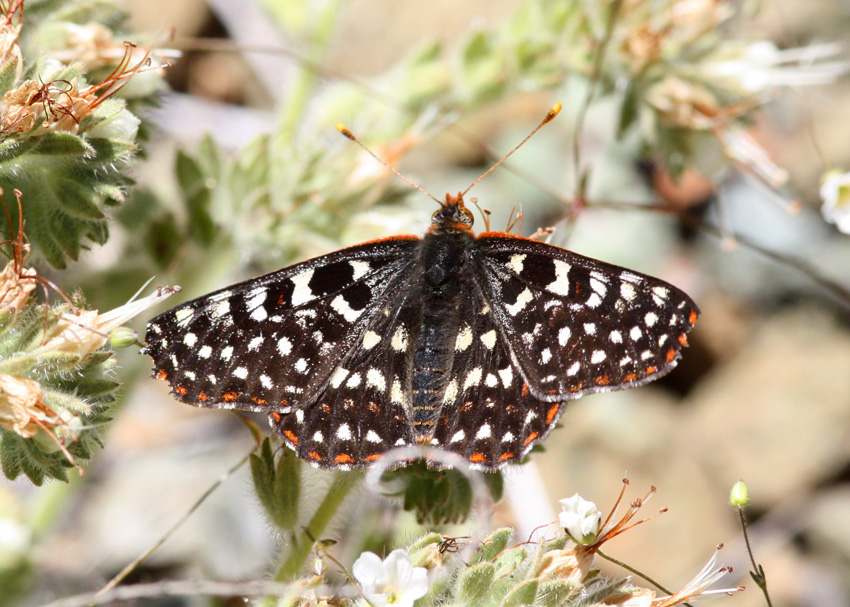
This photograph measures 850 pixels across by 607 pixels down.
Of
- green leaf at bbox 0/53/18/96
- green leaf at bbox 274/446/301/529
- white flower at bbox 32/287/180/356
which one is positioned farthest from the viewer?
green leaf at bbox 274/446/301/529

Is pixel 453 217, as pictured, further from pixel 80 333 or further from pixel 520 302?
pixel 80 333

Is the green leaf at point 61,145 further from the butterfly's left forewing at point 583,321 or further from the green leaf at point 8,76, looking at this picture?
the butterfly's left forewing at point 583,321

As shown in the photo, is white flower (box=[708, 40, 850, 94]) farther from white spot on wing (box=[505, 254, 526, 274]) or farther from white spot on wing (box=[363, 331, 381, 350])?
white spot on wing (box=[363, 331, 381, 350])

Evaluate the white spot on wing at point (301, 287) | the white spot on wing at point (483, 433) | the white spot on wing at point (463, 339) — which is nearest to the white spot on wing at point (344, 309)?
the white spot on wing at point (301, 287)

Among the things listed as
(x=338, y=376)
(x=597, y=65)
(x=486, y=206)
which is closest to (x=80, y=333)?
(x=338, y=376)

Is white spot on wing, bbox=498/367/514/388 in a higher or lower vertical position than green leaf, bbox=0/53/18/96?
lower

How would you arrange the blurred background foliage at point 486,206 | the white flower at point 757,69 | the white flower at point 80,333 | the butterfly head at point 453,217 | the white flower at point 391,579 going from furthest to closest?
the white flower at point 757,69, the blurred background foliage at point 486,206, the butterfly head at point 453,217, the white flower at point 80,333, the white flower at point 391,579

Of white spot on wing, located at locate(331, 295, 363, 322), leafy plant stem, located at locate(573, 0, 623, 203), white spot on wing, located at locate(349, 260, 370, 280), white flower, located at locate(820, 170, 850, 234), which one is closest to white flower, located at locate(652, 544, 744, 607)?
white spot on wing, located at locate(331, 295, 363, 322)

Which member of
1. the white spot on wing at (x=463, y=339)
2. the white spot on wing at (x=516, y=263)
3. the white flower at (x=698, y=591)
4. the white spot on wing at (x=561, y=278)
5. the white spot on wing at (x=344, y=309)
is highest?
the white spot on wing at (x=516, y=263)
